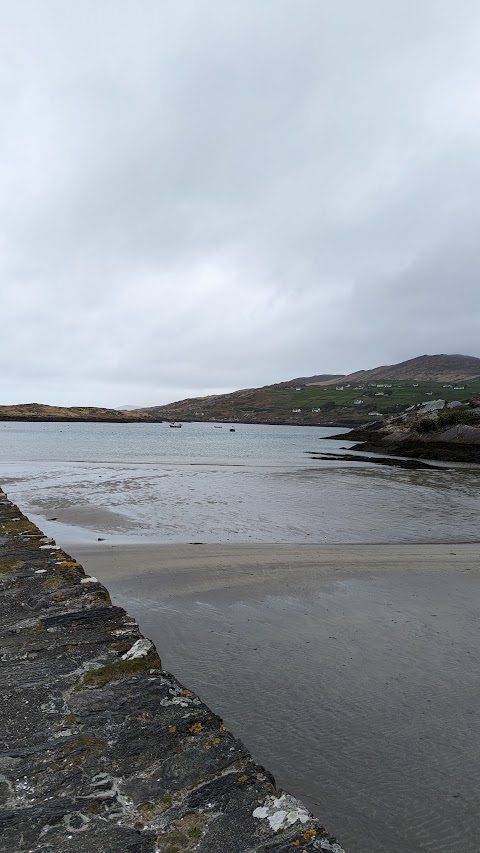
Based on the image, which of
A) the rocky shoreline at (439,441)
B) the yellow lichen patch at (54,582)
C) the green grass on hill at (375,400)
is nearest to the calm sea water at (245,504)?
the yellow lichen patch at (54,582)

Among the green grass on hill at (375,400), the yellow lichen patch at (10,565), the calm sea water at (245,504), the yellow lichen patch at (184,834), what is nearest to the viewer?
the yellow lichen patch at (184,834)

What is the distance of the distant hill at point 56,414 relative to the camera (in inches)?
6155

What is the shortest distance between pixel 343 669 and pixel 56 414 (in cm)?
17995

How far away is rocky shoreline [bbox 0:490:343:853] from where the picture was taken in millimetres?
2189

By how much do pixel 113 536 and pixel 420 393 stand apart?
167m

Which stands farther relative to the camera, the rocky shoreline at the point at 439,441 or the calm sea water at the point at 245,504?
the rocky shoreline at the point at 439,441

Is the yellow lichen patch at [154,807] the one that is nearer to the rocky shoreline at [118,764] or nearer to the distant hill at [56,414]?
the rocky shoreline at [118,764]

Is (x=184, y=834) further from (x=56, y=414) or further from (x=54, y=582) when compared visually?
(x=56, y=414)

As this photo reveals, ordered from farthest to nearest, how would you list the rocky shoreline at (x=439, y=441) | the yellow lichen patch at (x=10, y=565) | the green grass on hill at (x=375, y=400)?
the green grass on hill at (x=375, y=400) → the rocky shoreline at (x=439, y=441) → the yellow lichen patch at (x=10, y=565)

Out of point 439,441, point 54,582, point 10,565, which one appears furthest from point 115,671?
point 439,441

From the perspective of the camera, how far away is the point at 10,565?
6035 mm

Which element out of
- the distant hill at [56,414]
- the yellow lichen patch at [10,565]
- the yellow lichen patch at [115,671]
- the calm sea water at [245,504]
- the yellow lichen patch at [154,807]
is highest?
the distant hill at [56,414]

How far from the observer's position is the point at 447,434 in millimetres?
46781

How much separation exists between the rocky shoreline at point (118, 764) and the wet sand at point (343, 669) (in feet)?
3.92
